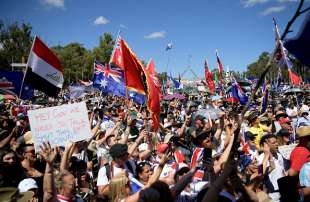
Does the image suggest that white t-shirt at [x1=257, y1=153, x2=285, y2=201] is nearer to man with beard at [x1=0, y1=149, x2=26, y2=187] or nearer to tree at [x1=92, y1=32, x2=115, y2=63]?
man with beard at [x1=0, y1=149, x2=26, y2=187]

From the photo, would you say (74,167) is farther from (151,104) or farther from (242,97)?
(242,97)

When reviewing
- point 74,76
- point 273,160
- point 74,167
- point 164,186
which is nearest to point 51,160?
point 164,186

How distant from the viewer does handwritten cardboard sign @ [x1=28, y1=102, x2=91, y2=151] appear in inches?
177

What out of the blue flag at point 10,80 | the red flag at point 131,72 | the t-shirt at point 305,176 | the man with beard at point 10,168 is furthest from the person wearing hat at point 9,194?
the blue flag at point 10,80

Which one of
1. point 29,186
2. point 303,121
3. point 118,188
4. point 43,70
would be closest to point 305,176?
point 118,188

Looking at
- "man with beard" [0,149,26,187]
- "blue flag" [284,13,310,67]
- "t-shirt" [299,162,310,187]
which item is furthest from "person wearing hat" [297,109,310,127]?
"man with beard" [0,149,26,187]

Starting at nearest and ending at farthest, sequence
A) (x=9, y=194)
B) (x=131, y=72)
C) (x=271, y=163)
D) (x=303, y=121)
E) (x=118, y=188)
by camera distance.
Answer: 1. (x=9, y=194)
2. (x=118, y=188)
3. (x=271, y=163)
4. (x=131, y=72)
5. (x=303, y=121)

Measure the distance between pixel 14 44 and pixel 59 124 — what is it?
38.2 meters

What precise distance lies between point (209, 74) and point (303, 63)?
51.4ft

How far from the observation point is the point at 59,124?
15.3ft

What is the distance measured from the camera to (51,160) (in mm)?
3227

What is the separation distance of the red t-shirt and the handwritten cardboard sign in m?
2.91

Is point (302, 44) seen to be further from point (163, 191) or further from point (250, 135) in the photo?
point (250, 135)

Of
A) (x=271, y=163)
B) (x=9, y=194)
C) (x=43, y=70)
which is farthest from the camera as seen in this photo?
(x=43, y=70)
